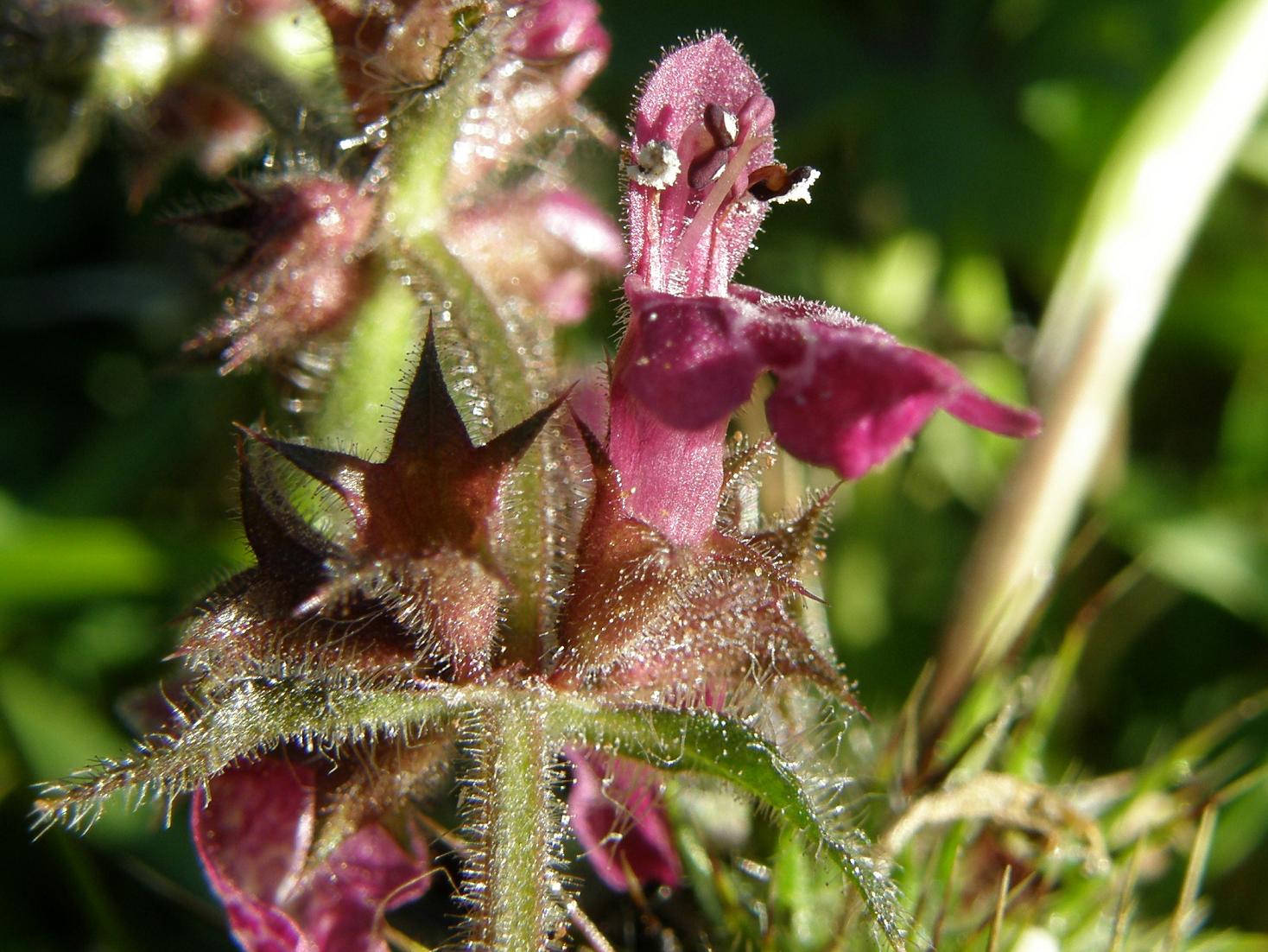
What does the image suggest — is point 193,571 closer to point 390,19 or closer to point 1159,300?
point 390,19

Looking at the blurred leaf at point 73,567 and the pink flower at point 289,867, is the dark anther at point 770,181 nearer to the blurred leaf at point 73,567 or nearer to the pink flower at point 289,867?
the pink flower at point 289,867

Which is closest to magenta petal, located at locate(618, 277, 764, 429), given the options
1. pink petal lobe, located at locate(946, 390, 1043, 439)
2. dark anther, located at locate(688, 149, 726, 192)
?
pink petal lobe, located at locate(946, 390, 1043, 439)

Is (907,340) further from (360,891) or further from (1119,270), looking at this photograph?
(360,891)

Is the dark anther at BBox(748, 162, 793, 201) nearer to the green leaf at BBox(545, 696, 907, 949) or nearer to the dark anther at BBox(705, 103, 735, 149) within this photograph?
the dark anther at BBox(705, 103, 735, 149)

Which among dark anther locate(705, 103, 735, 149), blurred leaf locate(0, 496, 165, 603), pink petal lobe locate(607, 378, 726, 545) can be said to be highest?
dark anther locate(705, 103, 735, 149)

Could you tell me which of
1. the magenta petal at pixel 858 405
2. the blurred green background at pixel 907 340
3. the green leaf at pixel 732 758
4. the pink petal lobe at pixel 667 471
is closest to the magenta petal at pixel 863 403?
the magenta petal at pixel 858 405

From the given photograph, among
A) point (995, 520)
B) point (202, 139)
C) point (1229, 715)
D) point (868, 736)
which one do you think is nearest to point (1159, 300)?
point (995, 520)
